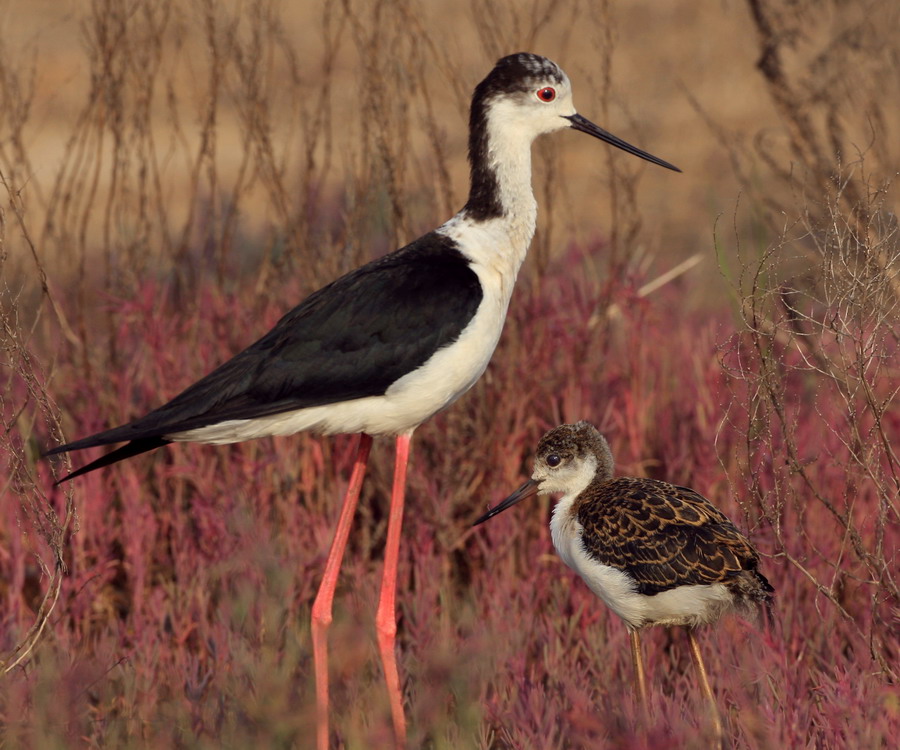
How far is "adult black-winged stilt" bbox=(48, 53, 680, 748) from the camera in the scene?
12.2ft

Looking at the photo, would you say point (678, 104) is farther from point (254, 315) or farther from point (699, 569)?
point (699, 569)

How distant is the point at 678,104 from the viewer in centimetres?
1369

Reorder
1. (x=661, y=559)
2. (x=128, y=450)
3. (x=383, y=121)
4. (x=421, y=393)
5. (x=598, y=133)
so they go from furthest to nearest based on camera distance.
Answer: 1. (x=383, y=121)
2. (x=598, y=133)
3. (x=421, y=393)
4. (x=128, y=450)
5. (x=661, y=559)

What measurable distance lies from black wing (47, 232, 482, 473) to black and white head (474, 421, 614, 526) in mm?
502

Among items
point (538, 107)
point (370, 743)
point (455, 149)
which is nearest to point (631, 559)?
point (370, 743)

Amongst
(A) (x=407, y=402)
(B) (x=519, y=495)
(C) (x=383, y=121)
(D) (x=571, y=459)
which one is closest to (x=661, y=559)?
(D) (x=571, y=459)

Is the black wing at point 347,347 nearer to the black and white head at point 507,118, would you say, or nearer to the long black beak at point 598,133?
the black and white head at point 507,118

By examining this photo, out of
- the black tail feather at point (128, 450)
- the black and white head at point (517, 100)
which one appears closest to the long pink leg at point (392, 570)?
the black tail feather at point (128, 450)

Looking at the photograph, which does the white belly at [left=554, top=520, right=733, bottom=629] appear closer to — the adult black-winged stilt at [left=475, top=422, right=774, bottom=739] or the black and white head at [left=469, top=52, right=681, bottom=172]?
the adult black-winged stilt at [left=475, top=422, right=774, bottom=739]

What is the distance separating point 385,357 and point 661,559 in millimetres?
966

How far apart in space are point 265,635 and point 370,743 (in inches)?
33.6

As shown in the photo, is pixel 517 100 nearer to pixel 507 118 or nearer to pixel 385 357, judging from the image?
pixel 507 118

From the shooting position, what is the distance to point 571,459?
158 inches

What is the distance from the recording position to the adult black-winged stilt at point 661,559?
346cm
